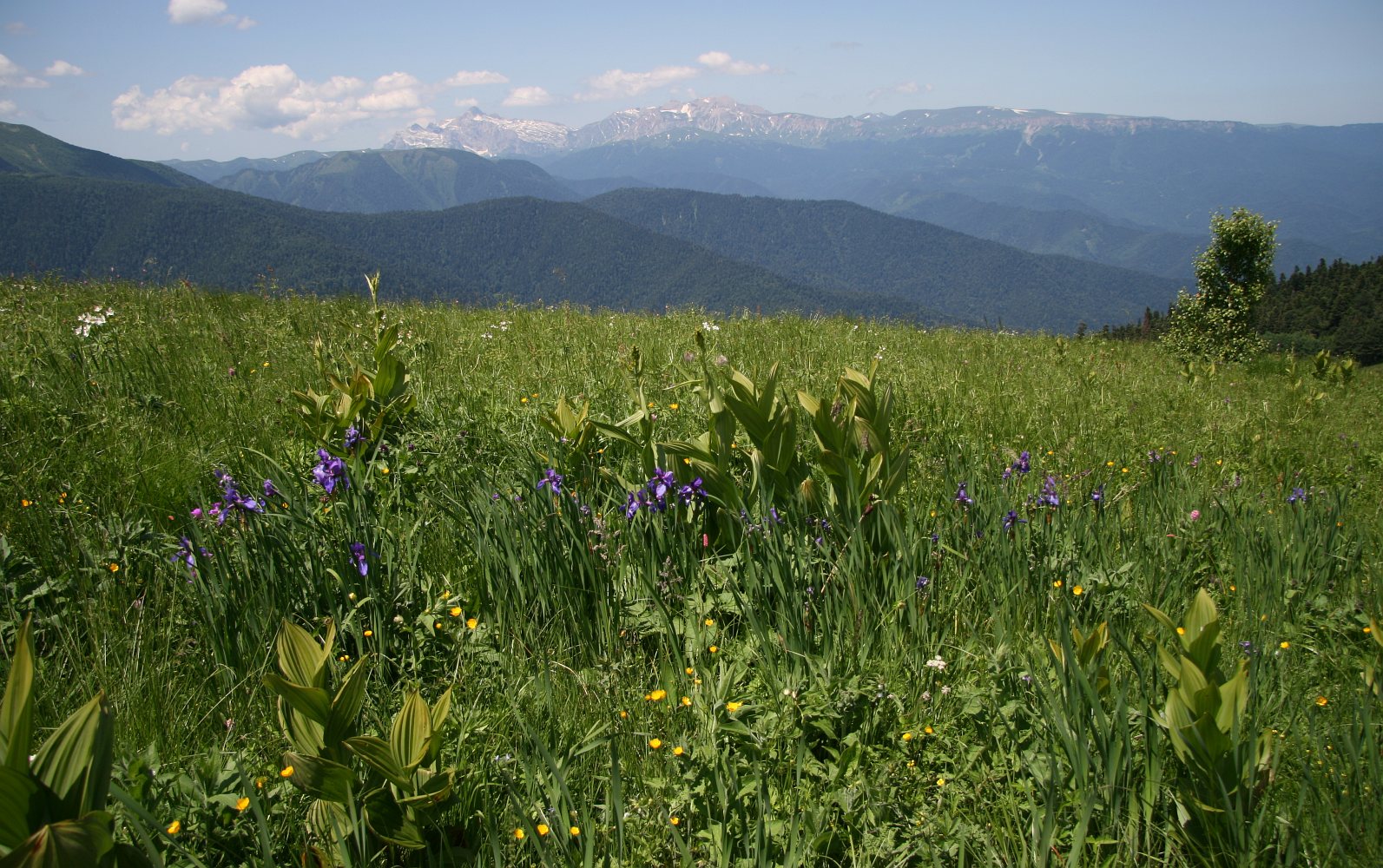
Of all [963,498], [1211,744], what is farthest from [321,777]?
[963,498]

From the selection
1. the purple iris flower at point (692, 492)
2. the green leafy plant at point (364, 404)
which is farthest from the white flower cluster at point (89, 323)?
the purple iris flower at point (692, 492)

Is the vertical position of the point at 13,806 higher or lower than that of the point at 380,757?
higher

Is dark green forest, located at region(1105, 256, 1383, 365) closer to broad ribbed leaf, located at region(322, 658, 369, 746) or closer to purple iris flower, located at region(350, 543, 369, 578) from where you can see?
purple iris flower, located at region(350, 543, 369, 578)

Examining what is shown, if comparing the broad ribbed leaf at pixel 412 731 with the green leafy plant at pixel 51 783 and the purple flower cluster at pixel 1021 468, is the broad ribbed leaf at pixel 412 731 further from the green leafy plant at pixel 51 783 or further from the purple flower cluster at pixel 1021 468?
the purple flower cluster at pixel 1021 468

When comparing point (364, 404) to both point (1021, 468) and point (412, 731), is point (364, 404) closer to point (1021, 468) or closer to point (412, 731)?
point (412, 731)

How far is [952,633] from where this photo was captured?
251 centimetres

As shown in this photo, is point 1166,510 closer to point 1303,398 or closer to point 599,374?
point 599,374

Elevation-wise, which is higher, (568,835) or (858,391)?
(858,391)

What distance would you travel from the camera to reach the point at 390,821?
169 cm

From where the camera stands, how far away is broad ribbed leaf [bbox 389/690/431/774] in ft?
5.23

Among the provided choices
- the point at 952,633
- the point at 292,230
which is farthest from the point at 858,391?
the point at 292,230

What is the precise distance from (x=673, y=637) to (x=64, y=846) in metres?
1.54

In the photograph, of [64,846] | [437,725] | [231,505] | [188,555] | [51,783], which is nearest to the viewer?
[64,846]

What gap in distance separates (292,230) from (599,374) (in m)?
217
